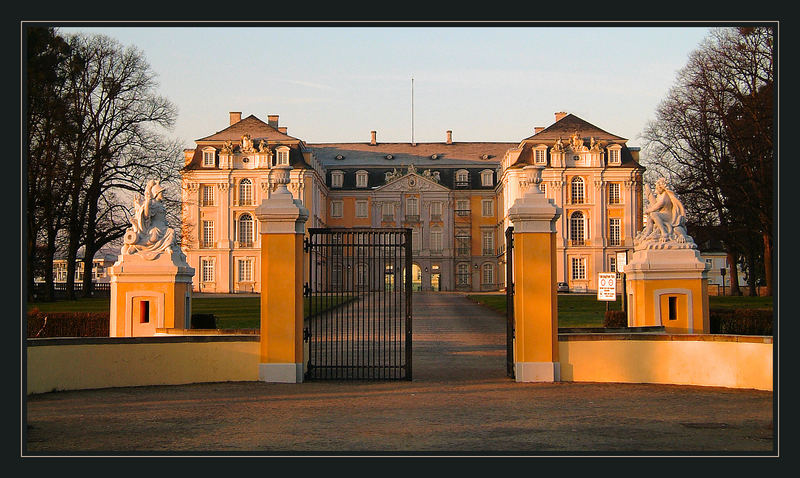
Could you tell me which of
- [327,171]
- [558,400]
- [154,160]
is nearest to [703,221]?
[154,160]

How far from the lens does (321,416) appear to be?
9617 millimetres

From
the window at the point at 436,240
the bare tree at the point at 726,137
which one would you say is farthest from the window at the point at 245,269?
the bare tree at the point at 726,137

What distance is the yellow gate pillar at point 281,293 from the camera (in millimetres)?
12453

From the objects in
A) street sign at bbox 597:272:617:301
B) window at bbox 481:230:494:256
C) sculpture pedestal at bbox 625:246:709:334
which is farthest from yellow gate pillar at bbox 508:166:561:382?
window at bbox 481:230:494:256

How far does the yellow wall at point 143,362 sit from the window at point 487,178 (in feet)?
209

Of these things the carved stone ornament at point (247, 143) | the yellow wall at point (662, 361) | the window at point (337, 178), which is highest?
the carved stone ornament at point (247, 143)

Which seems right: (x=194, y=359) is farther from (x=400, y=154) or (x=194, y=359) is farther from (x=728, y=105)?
(x=400, y=154)

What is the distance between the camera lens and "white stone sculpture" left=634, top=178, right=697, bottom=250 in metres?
15.4

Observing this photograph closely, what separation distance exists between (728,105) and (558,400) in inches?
951

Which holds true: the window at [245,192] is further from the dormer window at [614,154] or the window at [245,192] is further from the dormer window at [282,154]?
the dormer window at [614,154]

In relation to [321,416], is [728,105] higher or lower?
higher

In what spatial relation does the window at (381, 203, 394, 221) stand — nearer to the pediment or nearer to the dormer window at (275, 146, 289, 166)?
the pediment

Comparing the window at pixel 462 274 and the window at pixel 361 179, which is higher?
the window at pixel 361 179

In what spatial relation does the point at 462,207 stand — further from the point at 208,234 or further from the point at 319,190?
the point at 208,234
